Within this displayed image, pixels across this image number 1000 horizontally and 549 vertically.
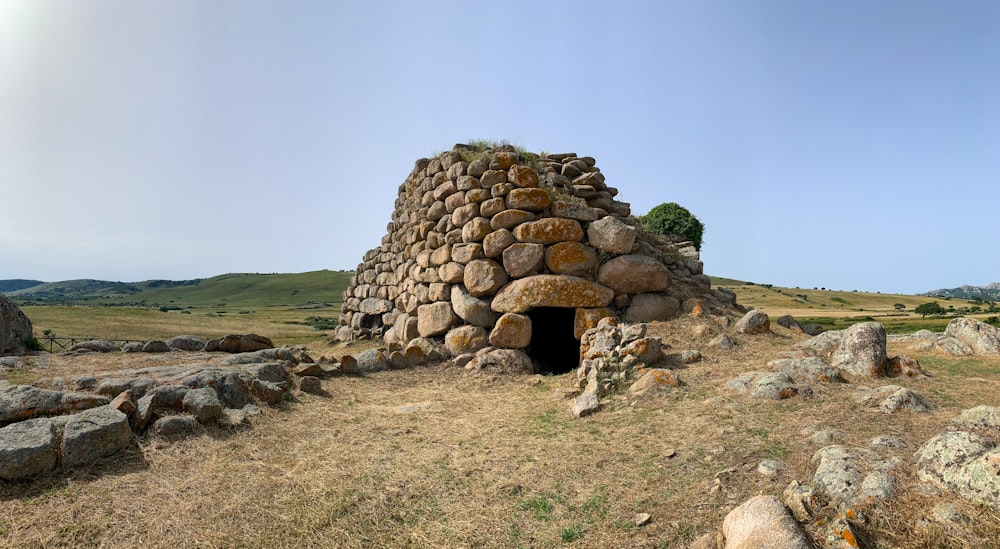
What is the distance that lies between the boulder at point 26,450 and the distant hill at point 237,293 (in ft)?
259

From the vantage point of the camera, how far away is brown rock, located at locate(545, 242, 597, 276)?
1163 centimetres

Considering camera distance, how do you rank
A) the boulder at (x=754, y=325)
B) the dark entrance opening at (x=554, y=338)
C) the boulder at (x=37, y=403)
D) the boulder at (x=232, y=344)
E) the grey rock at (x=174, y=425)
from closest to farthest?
the boulder at (x=37, y=403) → the grey rock at (x=174, y=425) → the boulder at (x=754, y=325) → the boulder at (x=232, y=344) → the dark entrance opening at (x=554, y=338)

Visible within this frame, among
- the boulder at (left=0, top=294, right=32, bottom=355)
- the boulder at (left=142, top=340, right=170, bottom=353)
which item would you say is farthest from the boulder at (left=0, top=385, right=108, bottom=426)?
the boulder at (left=0, top=294, right=32, bottom=355)

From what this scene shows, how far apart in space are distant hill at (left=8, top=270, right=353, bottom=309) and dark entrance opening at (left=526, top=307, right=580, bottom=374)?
73.3 meters

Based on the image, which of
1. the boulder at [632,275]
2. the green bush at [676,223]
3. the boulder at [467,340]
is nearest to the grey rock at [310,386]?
the boulder at [467,340]

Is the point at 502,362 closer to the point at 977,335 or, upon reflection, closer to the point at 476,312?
the point at 476,312

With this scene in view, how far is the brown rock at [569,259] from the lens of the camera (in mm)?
11633

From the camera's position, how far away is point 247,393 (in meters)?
7.70

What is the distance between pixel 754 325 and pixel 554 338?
5.27m

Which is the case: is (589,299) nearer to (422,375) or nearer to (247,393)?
(422,375)

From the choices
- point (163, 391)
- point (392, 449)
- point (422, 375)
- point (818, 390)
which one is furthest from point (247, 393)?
point (818, 390)

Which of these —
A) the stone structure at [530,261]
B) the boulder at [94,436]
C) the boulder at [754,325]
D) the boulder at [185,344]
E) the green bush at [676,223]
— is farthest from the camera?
the green bush at [676,223]

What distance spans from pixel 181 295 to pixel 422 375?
11210 cm

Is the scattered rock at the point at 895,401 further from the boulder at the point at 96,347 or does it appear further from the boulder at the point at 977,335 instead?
the boulder at the point at 96,347
